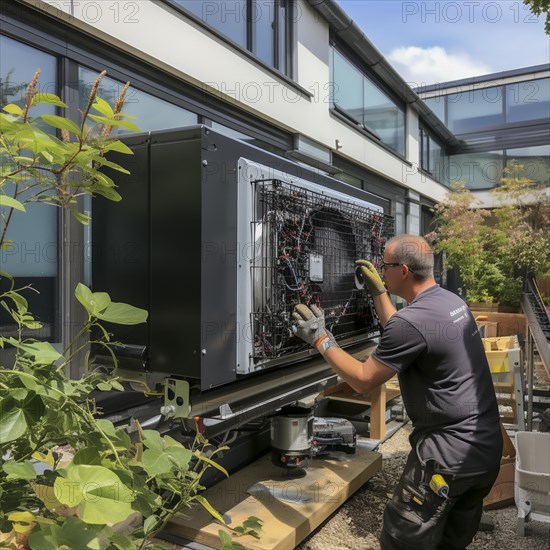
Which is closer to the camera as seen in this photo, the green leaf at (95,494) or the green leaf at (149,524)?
the green leaf at (95,494)

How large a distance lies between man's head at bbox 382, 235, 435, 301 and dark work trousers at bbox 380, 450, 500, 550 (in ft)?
2.92

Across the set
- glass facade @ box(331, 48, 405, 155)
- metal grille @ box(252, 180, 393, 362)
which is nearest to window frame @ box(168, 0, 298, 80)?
glass facade @ box(331, 48, 405, 155)

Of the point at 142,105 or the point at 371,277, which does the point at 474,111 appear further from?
the point at 371,277

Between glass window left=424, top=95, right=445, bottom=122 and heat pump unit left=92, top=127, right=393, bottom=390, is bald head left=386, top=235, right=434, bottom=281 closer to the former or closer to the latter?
heat pump unit left=92, top=127, right=393, bottom=390

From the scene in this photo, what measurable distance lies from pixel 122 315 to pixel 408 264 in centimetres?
209

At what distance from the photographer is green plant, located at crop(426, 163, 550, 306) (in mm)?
13070

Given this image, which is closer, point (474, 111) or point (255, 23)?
point (255, 23)

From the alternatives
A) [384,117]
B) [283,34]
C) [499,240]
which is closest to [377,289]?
[283,34]

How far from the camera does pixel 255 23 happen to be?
643 centimetres

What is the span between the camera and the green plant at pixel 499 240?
1307 centimetres

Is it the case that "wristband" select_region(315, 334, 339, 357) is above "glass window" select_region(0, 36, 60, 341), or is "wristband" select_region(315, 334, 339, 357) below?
below

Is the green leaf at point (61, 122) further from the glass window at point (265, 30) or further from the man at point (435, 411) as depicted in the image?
the glass window at point (265, 30)

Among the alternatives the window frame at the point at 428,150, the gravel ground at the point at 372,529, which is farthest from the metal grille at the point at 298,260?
the window frame at the point at 428,150

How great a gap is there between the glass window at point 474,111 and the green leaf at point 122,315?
1847 cm
